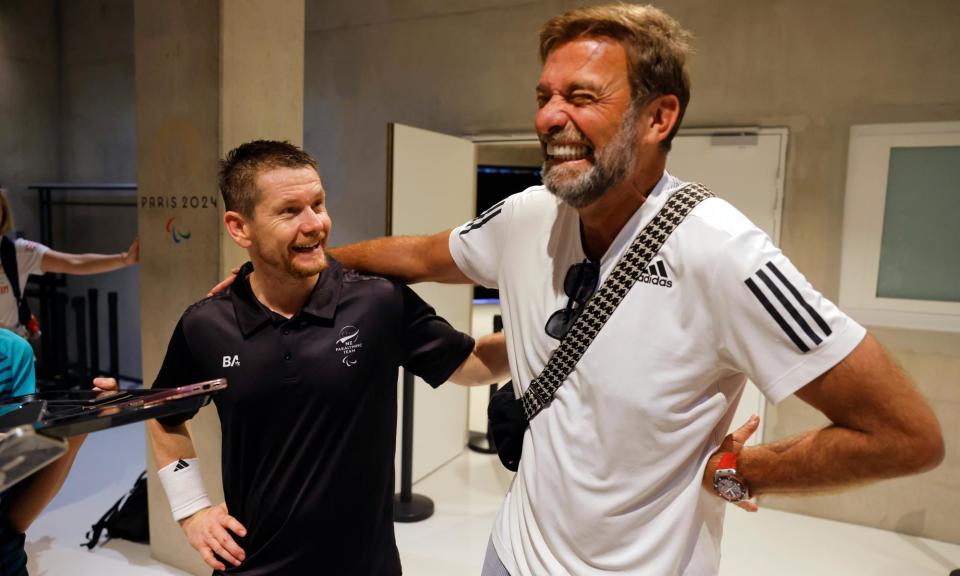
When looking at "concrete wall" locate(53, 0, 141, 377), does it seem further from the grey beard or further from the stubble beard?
the grey beard

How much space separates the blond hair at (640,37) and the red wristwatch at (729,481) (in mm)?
670

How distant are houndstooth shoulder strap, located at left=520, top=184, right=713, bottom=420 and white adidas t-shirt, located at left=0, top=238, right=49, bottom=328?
3.35 metres

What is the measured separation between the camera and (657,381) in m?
1.13

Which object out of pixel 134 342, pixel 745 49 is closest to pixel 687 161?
pixel 745 49

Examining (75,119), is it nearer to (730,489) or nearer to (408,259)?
(408,259)

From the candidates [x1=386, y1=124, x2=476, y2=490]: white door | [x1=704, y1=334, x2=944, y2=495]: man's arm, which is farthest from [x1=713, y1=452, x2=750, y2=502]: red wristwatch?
[x1=386, y1=124, x2=476, y2=490]: white door

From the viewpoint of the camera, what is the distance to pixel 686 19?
12.7ft

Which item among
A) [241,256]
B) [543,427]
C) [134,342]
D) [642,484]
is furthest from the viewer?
[134,342]

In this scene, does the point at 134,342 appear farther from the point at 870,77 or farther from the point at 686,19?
the point at 870,77

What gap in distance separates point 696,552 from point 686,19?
349 centimetres

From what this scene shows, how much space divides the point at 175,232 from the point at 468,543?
2166 mm

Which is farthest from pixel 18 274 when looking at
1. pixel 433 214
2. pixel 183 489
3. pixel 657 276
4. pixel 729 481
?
pixel 729 481

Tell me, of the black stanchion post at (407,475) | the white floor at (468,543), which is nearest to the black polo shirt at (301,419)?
the white floor at (468,543)

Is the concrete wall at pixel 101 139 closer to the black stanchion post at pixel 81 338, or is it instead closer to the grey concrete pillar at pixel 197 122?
the black stanchion post at pixel 81 338
